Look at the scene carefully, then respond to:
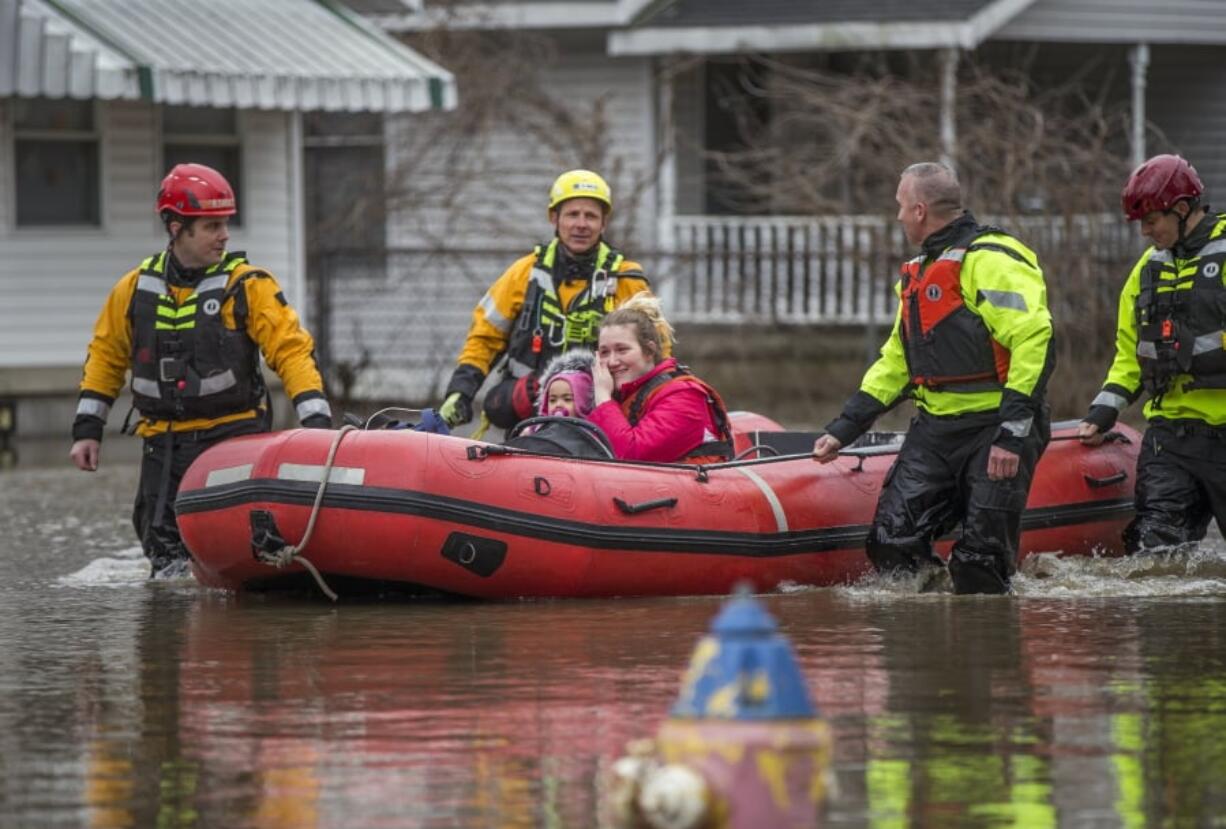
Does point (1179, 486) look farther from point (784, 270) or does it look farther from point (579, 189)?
point (784, 270)

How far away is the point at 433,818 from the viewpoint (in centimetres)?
553

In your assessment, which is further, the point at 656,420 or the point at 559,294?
the point at 559,294

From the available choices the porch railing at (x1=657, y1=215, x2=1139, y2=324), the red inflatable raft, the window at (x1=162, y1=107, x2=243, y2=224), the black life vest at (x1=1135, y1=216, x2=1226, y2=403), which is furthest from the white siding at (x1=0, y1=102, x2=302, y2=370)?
the black life vest at (x1=1135, y1=216, x2=1226, y2=403)

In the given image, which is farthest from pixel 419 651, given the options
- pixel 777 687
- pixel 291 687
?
pixel 777 687

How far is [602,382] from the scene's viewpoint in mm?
9742

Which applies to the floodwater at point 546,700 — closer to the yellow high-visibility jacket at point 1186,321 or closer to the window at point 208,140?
the yellow high-visibility jacket at point 1186,321

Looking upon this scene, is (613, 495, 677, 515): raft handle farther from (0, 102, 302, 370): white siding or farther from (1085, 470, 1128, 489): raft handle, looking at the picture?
(0, 102, 302, 370): white siding

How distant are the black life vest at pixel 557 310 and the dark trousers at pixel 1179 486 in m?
2.46

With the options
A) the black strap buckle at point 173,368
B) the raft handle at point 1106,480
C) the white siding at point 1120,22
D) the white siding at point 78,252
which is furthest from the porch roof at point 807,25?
the black strap buckle at point 173,368

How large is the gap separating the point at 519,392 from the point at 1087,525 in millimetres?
2597

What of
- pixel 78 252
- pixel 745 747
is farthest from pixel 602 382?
pixel 78 252

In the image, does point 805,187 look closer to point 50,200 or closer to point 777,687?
point 50,200

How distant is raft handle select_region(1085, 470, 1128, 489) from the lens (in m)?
10.5

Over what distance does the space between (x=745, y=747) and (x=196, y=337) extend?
5573mm
